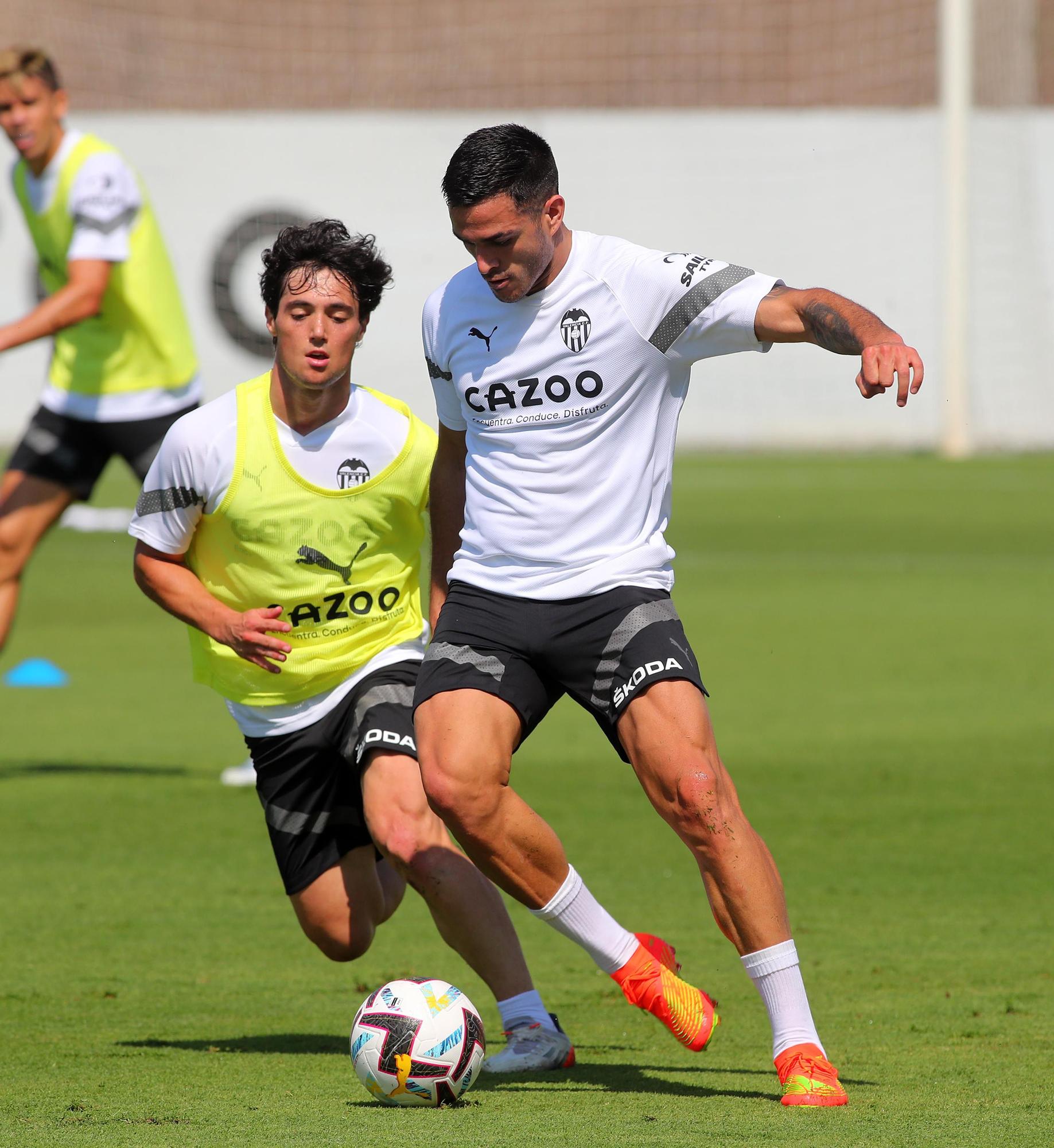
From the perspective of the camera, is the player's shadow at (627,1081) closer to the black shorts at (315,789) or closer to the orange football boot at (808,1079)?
the orange football boot at (808,1079)

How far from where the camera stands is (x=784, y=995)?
4473mm

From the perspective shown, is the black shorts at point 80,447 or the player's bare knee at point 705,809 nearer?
the player's bare knee at point 705,809

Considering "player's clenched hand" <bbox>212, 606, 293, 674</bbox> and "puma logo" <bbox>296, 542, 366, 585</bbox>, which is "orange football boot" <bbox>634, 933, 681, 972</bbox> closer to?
"player's clenched hand" <bbox>212, 606, 293, 674</bbox>

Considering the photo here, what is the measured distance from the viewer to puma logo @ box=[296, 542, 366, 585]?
5.32m

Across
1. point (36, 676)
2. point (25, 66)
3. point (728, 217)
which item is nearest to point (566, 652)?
point (25, 66)

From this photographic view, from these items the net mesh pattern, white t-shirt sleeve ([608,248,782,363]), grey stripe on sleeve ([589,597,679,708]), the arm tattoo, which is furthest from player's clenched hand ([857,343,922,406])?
the net mesh pattern

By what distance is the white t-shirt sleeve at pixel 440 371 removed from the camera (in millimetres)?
4988

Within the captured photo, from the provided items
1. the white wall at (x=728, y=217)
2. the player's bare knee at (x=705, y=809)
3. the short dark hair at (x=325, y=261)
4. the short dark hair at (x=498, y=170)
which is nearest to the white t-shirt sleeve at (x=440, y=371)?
the short dark hair at (x=325, y=261)

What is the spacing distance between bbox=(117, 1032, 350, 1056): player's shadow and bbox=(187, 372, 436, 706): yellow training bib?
898mm

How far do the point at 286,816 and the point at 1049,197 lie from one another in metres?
23.6

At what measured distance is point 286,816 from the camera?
551cm

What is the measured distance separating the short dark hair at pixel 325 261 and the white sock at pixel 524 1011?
181 cm

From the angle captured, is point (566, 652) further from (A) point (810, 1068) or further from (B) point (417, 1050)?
(A) point (810, 1068)

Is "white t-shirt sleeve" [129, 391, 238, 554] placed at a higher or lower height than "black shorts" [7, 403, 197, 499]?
higher
